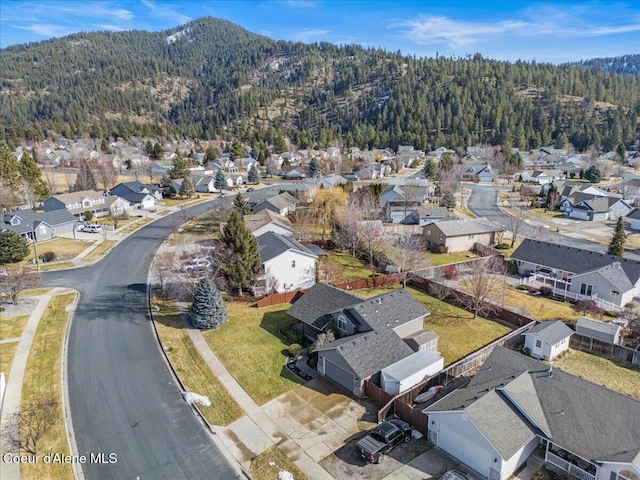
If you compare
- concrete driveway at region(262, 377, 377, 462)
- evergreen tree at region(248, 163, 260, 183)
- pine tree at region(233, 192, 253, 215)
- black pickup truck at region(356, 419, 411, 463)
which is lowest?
concrete driveway at region(262, 377, 377, 462)

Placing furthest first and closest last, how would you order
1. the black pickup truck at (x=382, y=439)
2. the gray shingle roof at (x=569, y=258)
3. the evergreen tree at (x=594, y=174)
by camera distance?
the evergreen tree at (x=594, y=174)
the gray shingle roof at (x=569, y=258)
the black pickup truck at (x=382, y=439)

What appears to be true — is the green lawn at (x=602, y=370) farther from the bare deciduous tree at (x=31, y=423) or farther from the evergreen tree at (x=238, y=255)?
the bare deciduous tree at (x=31, y=423)

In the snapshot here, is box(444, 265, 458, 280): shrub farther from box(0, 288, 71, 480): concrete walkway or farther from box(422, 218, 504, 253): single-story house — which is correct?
box(0, 288, 71, 480): concrete walkway

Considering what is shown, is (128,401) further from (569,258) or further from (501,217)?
(501,217)

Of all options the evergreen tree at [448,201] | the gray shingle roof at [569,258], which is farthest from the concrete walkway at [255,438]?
the evergreen tree at [448,201]

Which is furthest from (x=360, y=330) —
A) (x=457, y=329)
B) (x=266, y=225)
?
(x=266, y=225)

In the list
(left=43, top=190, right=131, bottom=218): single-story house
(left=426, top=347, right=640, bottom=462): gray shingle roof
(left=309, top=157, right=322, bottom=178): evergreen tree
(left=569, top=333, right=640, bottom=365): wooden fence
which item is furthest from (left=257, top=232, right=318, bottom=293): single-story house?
(left=309, top=157, right=322, bottom=178): evergreen tree
